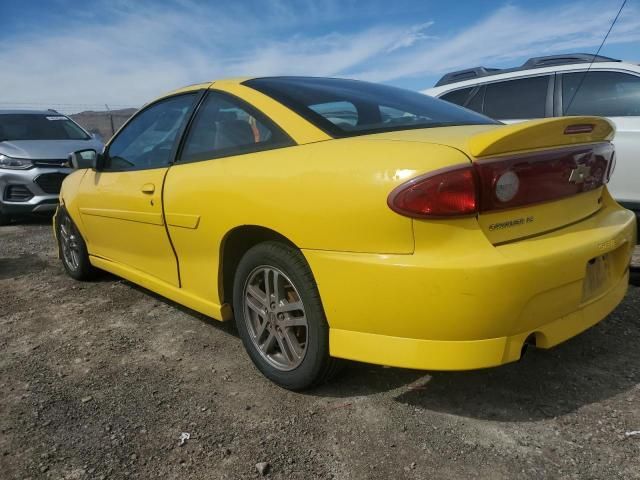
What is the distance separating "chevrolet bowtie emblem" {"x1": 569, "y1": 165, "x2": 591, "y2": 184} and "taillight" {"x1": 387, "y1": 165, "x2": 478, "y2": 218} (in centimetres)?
61

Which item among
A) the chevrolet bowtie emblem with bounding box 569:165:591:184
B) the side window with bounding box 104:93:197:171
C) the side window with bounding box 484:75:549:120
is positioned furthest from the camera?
the side window with bounding box 484:75:549:120

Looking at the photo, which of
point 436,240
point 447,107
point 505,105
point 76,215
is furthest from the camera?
point 505,105

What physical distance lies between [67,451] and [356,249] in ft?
4.59

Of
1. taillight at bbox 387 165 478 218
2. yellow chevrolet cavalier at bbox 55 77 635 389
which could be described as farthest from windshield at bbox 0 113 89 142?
taillight at bbox 387 165 478 218

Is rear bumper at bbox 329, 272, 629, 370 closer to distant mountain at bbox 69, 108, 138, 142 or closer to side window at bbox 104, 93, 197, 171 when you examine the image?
side window at bbox 104, 93, 197, 171

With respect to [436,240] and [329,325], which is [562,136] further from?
[329,325]

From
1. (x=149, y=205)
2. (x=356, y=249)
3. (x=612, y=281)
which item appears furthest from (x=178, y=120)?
(x=612, y=281)

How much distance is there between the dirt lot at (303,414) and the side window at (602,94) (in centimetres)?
215

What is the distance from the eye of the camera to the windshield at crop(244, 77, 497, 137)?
2.36m

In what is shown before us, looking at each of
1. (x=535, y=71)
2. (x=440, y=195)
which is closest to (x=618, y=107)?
(x=535, y=71)

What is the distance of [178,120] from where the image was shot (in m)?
3.10

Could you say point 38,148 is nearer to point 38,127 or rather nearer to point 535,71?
point 38,127

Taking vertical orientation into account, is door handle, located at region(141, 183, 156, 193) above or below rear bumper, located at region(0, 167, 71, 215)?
above

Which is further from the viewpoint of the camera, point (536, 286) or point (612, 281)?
point (612, 281)
